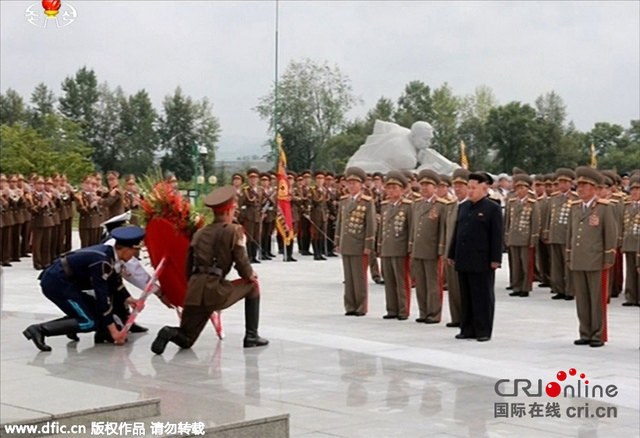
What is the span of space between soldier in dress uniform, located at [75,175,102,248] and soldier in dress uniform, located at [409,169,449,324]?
9562mm

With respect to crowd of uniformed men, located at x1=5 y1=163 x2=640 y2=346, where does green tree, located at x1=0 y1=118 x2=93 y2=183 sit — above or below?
above

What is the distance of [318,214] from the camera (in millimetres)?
24422

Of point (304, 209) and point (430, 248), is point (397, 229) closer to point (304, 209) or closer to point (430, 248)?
point (430, 248)

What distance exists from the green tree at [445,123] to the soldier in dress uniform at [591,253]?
147 ft

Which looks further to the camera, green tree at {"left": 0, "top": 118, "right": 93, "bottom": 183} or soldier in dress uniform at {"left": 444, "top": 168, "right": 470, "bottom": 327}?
green tree at {"left": 0, "top": 118, "right": 93, "bottom": 183}

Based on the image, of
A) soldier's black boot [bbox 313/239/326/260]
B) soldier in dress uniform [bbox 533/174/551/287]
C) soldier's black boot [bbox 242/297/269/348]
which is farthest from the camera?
soldier's black boot [bbox 313/239/326/260]

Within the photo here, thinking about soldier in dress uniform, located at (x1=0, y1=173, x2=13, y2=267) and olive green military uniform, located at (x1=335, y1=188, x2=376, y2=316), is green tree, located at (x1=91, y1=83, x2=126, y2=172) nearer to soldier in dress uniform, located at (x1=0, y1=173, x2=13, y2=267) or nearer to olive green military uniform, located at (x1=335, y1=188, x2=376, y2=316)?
soldier in dress uniform, located at (x1=0, y1=173, x2=13, y2=267)

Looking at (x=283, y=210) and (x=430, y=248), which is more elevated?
(x=283, y=210)

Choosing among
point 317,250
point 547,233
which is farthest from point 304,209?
point 547,233

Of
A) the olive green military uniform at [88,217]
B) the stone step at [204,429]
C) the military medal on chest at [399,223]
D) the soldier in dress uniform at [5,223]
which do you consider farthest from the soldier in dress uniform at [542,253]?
the stone step at [204,429]

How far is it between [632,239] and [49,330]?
8.03 metres

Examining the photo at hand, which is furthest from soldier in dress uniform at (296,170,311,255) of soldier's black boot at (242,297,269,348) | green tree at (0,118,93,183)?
green tree at (0,118,93,183)

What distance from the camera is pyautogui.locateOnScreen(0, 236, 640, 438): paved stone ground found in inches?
297

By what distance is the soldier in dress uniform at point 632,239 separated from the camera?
580 inches
